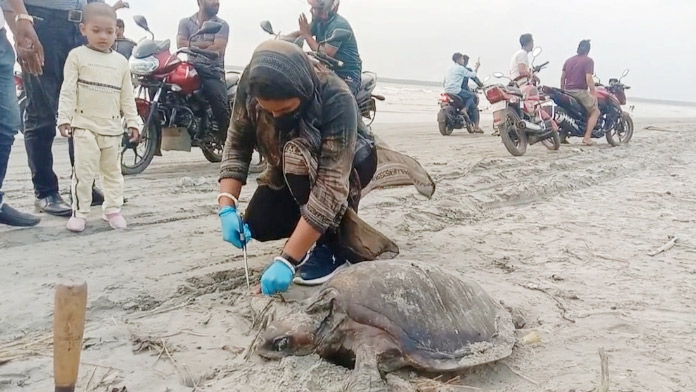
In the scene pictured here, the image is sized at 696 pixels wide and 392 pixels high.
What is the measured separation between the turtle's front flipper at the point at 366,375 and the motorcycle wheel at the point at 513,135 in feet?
19.7

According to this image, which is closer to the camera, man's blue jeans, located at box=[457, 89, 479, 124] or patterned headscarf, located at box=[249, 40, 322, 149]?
patterned headscarf, located at box=[249, 40, 322, 149]

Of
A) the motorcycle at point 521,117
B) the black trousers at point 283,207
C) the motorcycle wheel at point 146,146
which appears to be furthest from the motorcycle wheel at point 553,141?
the black trousers at point 283,207

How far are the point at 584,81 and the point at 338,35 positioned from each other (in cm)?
568

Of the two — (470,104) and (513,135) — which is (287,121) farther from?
(470,104)

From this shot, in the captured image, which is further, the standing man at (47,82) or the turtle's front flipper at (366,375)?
Result: the standing man at (47,82)

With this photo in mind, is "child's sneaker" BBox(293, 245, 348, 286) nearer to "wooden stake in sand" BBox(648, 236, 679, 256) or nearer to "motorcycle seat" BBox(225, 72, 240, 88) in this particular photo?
"wooden stake in sand" BBox(648, 236, 679, 256)

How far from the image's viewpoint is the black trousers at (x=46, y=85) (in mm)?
3441

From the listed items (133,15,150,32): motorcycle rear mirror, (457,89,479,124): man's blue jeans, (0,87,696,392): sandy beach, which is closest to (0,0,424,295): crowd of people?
(0,87,696,392): sandy beach

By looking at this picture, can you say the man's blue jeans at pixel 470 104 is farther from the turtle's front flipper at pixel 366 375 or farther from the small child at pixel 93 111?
the turtle's front flipper at pixel 366 375

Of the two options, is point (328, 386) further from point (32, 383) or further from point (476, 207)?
point (476, 207)

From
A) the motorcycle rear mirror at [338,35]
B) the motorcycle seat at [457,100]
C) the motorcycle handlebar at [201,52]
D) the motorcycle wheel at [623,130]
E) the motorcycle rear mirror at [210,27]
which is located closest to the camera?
the motorcycle rear mirror at [338,35]

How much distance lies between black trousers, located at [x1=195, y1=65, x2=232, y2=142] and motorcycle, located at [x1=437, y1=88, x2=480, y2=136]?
18.6 feet

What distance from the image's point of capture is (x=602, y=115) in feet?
30.6

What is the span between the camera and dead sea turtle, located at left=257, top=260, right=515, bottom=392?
1.85 m
